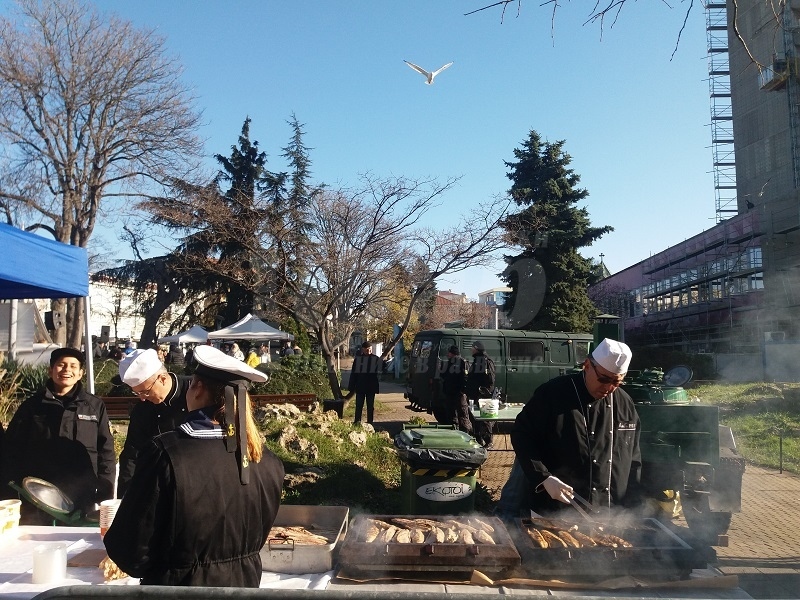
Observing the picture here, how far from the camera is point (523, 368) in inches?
589

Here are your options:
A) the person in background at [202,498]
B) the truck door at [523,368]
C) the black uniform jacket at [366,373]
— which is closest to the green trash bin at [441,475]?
the person in background at [202,498]

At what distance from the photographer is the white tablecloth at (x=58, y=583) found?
8.63ft

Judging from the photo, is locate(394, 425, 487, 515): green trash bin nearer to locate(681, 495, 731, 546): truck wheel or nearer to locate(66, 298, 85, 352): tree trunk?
locate(681, 495, 731, 546): truck wheel

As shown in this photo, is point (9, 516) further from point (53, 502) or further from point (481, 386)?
point (481, 386)

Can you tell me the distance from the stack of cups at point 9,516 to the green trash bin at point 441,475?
3171mm

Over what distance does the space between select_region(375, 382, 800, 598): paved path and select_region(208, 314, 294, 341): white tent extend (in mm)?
10648

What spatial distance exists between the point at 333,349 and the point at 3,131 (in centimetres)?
1203

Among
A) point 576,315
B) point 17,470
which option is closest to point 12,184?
point 17,470

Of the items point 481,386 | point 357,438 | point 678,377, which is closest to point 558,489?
point 678,377

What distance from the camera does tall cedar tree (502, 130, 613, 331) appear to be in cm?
3005

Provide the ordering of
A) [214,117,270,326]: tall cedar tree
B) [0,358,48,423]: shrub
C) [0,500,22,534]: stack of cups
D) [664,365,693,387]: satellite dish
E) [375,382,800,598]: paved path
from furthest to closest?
1. [214,117,270,326]: tall cedar tree
2. [0,358,48,423]: shrub
3. [664,365,693,387]: satellite dish
4. [375,382,800,598]: paved path
5. [0,500,22,534]: stack of cups

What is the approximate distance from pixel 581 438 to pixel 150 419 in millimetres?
2622

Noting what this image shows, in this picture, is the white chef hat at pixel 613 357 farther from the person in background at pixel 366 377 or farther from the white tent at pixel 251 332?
the white tent at pixel 251 332

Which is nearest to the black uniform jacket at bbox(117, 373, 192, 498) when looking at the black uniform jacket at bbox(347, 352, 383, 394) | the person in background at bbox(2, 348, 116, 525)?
the person in background at bbox(2, 348, 116, 525)
